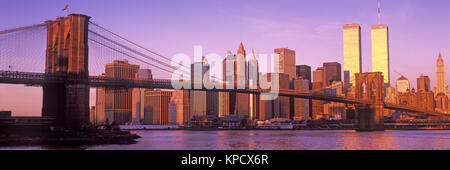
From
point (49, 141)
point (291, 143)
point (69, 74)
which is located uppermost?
point (69, 74)

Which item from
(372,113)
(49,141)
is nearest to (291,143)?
(49,141)

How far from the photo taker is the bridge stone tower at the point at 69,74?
4241cm

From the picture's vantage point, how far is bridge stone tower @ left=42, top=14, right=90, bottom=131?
42406mm

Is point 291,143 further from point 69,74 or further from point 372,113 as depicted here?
point 372,113

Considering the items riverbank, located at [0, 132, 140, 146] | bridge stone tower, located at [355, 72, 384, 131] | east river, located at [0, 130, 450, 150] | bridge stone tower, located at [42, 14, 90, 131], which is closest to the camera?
riverbank, located at [0, 132, 140, 146]

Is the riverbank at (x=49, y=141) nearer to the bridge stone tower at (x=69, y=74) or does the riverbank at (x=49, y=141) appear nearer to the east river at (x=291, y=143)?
the east river at (x=291, y=143)

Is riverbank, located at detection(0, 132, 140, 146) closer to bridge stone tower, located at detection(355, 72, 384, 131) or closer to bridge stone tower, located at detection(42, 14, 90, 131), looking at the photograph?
bridge stone tower, located at detection(42, 14, 90, 131)

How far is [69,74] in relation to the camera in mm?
43094

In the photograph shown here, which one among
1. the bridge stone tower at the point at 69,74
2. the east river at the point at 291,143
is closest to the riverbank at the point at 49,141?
the east river at the point at 291,143

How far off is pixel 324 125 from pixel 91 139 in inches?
5402

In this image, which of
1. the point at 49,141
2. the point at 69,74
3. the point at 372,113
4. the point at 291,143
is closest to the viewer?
the point at 49,141

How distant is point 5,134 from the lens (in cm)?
4103

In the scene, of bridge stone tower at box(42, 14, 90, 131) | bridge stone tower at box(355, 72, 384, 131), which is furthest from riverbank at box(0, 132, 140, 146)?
bridge stone tower at box(355, 72, 384, 131)
